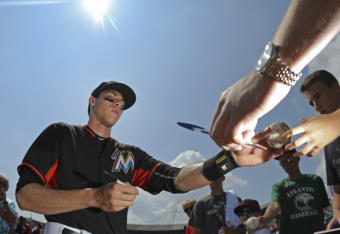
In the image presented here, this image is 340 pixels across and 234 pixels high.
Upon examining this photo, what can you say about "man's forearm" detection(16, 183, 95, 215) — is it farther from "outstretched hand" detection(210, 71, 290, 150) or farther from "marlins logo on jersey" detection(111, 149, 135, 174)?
"outstretched hand" detection(210, 71, 290, 150)

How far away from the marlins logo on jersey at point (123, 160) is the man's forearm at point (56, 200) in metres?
0.65

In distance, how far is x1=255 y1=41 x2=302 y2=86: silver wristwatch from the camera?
39.1 inches

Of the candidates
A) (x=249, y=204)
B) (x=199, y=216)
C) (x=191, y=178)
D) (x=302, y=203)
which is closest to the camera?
(x=191, y=178)

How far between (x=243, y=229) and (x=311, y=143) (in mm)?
4782

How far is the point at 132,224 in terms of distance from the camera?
25.0m

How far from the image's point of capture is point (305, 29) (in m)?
0.91

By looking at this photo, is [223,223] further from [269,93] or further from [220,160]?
[269,93]

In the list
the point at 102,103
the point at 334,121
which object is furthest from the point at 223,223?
the point at 334,121

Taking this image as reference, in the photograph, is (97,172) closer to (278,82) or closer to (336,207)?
(278,82)

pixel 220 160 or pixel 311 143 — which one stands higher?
pixel 220 160

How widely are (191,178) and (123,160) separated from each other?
81cm

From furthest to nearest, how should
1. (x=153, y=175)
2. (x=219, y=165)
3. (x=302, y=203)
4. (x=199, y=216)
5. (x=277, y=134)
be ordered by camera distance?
(x=199, y=216), (x=302, y=203), (x=153, y=175), (x=219, y=165), (x=277, y=134)

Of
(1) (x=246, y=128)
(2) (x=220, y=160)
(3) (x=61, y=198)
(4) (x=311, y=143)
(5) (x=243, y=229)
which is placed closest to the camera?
(1) (x=246, y=128)

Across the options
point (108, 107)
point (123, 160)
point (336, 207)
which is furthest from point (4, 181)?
point (336, 207)
